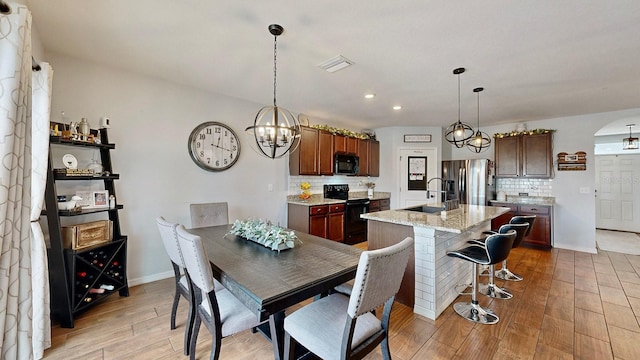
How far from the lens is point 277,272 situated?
61.8 inches

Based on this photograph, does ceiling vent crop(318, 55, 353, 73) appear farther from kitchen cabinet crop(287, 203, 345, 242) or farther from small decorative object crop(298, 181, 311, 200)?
small decorative object crop(298, 181, 311, 200)

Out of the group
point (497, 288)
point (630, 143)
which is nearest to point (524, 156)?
point (630, 143)

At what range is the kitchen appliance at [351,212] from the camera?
16.2ft

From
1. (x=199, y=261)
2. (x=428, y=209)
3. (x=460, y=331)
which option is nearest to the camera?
(x=199, y=261)

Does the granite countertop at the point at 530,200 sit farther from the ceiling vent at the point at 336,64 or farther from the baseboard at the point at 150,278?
the baseboard at the point at 150,278

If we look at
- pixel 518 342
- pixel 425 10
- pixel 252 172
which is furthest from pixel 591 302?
pixel 252 172

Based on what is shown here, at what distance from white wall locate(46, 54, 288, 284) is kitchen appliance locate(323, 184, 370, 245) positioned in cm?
208

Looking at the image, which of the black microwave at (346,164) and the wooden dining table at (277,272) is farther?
the black microwave at (346,164)

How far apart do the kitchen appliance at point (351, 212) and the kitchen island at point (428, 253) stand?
203 cm

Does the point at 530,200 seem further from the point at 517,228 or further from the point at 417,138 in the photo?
the point at 517,228

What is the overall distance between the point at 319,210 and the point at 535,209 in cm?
400

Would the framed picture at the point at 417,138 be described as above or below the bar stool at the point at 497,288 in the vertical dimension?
above

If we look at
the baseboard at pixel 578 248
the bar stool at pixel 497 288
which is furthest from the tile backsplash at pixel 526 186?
the bar stool at pixel 497 288

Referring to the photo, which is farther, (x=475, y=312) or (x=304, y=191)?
(x=304, y=191)
